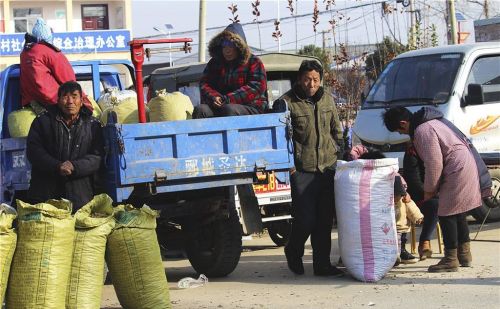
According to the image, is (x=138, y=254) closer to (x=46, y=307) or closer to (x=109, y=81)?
(x=46, y=307)

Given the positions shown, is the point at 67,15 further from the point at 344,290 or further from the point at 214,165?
the point at 344,290

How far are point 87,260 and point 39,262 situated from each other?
1.43 feet

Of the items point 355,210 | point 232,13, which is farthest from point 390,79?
point 355,210

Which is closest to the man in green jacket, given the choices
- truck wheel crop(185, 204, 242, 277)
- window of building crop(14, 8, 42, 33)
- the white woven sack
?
the white woven sack

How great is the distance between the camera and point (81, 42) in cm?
4603

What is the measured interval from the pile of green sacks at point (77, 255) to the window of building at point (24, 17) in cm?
5095

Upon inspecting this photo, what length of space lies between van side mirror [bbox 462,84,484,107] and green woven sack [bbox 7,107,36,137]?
20.9 feet

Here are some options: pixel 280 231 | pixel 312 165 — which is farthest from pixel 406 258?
pixel 280 231

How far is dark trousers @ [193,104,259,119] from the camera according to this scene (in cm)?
892

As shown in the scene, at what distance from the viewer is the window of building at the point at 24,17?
5631cm

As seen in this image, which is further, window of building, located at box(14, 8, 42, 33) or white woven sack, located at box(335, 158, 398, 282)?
window of building, located at box(14, 8, 42, 33)

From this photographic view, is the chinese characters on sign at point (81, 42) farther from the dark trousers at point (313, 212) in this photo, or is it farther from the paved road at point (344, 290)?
the dark trousers at point (313, 212)

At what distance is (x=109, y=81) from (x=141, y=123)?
117 inches

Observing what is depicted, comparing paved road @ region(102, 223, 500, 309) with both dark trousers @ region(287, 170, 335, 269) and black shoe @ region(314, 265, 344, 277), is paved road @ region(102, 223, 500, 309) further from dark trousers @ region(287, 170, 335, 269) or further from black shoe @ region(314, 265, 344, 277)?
dark trousers @ region(287, 170, 335, 269)
